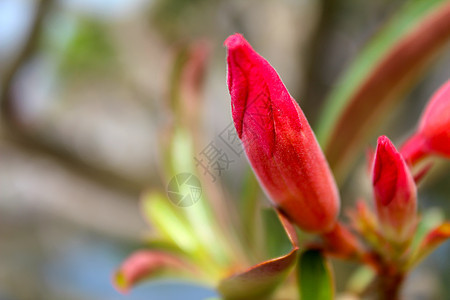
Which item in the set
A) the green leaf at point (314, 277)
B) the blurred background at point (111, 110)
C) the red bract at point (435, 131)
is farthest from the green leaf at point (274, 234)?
the blurred background at point (111, 110)

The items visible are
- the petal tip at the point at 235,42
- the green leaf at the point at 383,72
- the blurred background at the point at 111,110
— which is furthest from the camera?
the blurred background at the point at 111,110

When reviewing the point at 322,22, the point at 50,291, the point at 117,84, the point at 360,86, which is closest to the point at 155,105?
the point at 117,84

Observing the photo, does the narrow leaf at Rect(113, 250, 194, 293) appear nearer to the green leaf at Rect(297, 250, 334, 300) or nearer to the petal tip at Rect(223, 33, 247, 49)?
the green leaf at Rect(297, 250, 334, 300)

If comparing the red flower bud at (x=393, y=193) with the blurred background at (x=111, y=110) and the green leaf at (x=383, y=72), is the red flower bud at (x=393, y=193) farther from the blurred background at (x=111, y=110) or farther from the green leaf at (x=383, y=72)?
the blurred background at (x=111, y=110)

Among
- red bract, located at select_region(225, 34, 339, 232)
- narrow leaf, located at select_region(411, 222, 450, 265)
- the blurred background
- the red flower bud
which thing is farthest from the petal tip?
the blurred background

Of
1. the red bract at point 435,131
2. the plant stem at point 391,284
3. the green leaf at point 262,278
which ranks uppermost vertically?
the red bract at point 435,131
